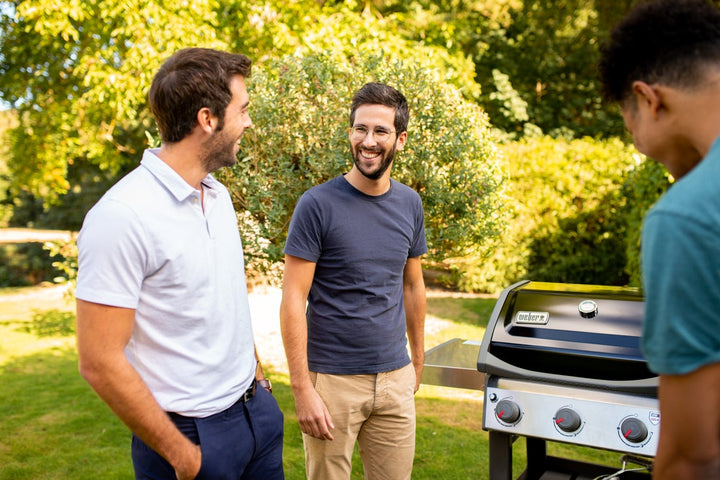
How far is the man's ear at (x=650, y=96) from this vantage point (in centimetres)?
108

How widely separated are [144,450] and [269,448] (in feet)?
1.29

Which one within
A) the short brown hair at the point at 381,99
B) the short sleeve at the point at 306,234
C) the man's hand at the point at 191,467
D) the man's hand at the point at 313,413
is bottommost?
the man's hand at the point at 313,413

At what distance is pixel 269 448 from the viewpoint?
1.94 metres

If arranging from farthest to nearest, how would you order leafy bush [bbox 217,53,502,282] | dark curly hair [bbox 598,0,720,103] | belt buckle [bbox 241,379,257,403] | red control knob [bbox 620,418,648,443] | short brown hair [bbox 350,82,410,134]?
1. leafy bush [bbox 217,53,502,282]
2. short brown hair [bbox 350,82,410,134]
3. red control knob [bbox 620,418,648,443]
4. belt buckle [bbox 241,379,257,403]
5. dark curly hair [bbox 598,0,720,103]

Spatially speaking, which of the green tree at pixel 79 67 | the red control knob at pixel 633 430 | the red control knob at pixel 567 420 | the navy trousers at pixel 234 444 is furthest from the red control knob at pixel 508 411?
the green tree at pixel 79 67

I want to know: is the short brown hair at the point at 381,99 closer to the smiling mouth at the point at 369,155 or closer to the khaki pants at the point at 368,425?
the smiling mouth at the point at 369,155

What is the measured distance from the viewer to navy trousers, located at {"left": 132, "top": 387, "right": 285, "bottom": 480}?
1.69 meters

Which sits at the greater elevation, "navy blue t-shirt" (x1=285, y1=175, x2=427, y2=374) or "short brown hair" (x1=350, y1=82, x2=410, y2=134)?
"short brown hair" (x1=350, y1=82, x2=410, y2=134)

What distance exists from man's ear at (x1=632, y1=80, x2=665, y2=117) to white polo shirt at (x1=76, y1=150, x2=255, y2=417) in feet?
3.67

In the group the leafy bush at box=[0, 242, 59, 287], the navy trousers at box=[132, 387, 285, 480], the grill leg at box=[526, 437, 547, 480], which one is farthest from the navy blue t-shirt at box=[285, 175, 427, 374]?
the leafy bush at box=[0, 242, 59, 287]

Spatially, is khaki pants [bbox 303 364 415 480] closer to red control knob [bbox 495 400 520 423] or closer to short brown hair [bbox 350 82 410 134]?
red control knob [bbox 495 400 520 423]

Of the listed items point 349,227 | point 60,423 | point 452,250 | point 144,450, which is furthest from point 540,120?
point 144,450

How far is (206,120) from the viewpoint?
5.68ft

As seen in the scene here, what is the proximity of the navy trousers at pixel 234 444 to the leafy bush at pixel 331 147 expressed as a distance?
240cm
